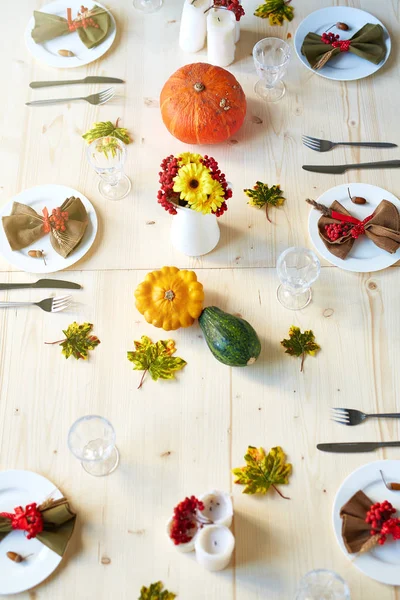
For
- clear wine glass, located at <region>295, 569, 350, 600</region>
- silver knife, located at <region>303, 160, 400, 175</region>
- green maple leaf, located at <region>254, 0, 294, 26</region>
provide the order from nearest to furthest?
1. clear wine glass, located at <region>295, 569, 350, 600</region>
2. silver knife, located at <region>303, 160, 400, 175</region>
3. green maple leaf, located at <region>254, 0, 294, 26</region>

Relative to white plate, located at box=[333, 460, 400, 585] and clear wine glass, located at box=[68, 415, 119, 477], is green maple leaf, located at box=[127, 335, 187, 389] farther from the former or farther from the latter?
white plate, located at box=[333, 460, 400, 585]

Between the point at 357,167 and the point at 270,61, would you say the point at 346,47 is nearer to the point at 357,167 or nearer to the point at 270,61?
the point at 270,61

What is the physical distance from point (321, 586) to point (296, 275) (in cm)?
70

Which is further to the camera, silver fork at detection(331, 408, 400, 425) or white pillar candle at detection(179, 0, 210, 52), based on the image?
white pillar candle at detection(179, 0, 210, 52)

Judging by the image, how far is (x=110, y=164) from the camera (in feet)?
5.61

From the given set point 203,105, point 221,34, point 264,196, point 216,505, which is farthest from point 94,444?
point 221,34

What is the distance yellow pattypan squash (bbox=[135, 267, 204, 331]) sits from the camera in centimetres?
150

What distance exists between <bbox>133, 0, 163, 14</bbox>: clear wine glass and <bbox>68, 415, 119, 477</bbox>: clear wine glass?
134cm

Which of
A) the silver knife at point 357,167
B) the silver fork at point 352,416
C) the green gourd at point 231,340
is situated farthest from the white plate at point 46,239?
the silver fork at point 352,416

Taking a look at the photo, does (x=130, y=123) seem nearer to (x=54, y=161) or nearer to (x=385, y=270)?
(x=54, y=161)

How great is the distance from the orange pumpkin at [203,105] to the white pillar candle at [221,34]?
132 mm

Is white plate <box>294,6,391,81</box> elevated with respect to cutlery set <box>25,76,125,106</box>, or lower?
elevated

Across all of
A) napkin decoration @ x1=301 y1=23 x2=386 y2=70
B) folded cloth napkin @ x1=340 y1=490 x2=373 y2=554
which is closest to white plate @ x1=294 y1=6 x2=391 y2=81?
napkin decoration @ x1=301 y1=23 x2=386 y2=70

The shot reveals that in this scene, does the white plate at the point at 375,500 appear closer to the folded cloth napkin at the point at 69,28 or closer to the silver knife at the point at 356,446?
the silver knife at the point at 356,446
